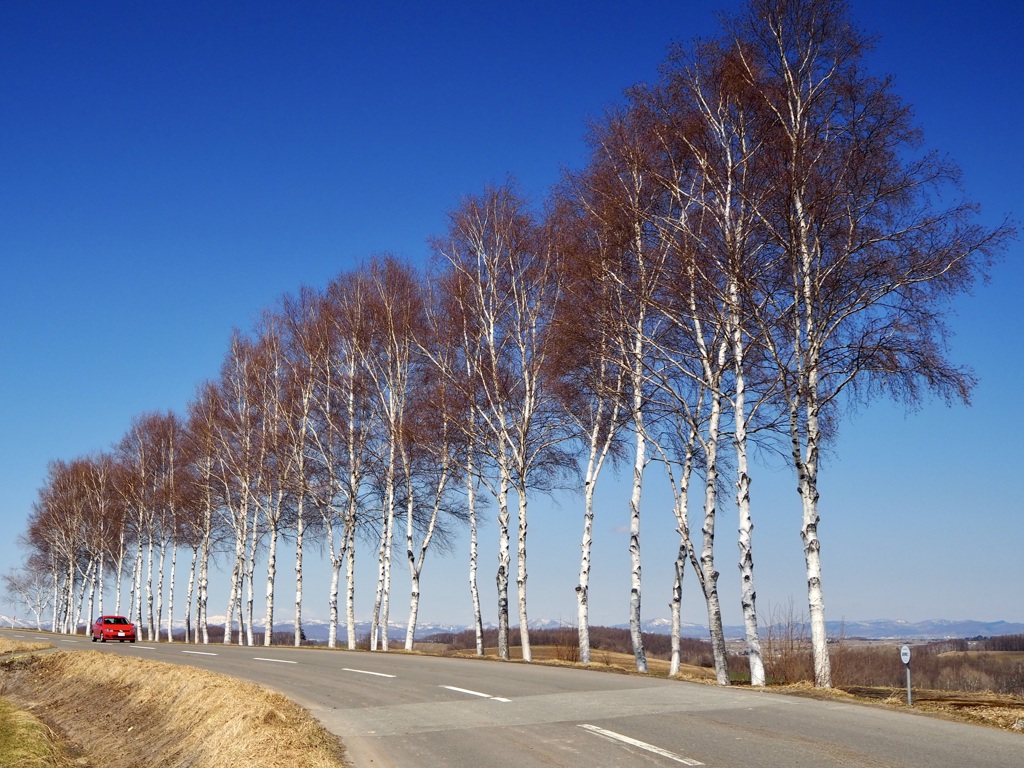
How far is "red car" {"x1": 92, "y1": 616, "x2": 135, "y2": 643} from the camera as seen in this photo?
47.2 meters

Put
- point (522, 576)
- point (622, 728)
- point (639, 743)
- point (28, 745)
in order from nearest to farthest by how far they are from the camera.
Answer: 1. point (639, 743)
2. point (622, 728)
3. point (28, 745)
4. point (522, 576)

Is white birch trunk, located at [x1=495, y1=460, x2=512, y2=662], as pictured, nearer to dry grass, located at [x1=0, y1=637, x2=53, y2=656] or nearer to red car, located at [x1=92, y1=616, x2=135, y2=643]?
dry grass, located at [x1=0, y1=637, x2=53, y2=656]

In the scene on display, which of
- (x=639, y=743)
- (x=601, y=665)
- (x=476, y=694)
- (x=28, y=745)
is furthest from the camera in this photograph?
(x=601, y=665)

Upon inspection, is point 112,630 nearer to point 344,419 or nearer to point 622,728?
point 344,419

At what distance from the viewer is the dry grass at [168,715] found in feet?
34.4

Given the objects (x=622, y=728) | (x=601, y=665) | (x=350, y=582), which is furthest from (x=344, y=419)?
(x=622, y=728)

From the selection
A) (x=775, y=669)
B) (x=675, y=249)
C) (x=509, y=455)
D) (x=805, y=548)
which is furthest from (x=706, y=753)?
(x=509, y=455)

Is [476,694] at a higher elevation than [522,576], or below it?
below

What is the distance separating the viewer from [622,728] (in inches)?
438

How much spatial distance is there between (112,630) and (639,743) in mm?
44403

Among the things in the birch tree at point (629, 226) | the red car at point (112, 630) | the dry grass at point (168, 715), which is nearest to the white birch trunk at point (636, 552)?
the birch tree at point (629, 226)

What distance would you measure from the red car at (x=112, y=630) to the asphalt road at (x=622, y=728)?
3457 cm

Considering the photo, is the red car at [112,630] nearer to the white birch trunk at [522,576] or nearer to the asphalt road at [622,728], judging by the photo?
the white birch trunk at [522,576]

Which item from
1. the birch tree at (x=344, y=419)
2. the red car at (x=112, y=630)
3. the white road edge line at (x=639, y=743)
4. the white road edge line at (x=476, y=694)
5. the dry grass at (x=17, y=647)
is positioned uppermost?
the birch tree at (x=344, y=419)
